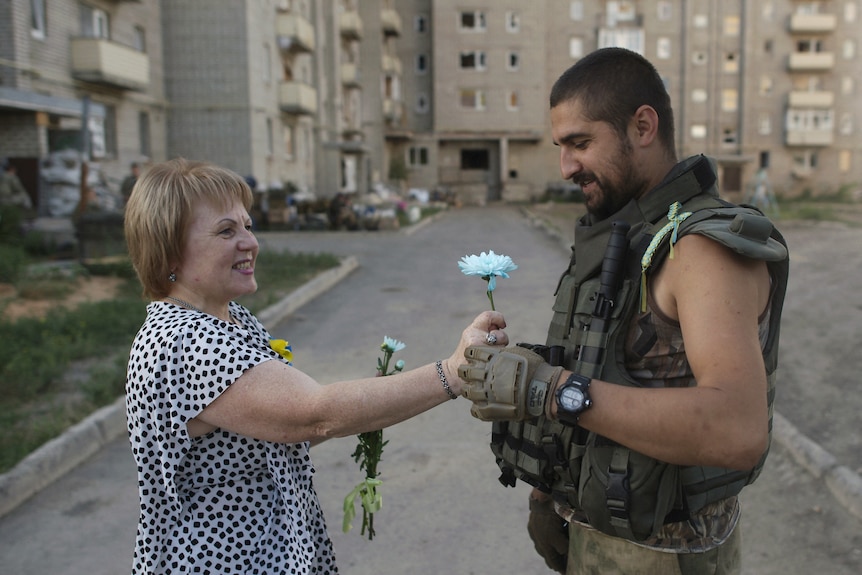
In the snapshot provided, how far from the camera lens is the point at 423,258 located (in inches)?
696

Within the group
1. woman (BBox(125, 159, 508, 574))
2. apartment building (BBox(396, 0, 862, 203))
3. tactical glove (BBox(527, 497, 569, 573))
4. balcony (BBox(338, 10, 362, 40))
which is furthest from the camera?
apartment building (BBox(396, 0, 862, 203))

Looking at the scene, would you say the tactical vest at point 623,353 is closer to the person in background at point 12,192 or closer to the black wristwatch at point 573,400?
the black wristwatch at point 573,400

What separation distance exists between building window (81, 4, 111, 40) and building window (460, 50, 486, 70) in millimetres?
32456

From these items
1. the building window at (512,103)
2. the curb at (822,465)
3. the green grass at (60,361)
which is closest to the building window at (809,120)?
the building window at (512,103)

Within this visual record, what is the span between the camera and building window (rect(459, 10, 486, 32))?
53125 millimetres

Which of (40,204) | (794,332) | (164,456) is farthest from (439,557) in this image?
(40,204)

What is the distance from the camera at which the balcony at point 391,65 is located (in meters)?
50.9

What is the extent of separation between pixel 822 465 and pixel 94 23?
2442cm

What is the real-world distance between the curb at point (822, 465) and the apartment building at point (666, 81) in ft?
153

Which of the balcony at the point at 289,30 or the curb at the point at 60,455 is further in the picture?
the balcony at the point at 289,30

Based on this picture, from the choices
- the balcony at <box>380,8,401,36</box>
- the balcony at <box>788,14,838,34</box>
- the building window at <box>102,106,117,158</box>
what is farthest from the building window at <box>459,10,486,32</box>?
the building window at <box>102,106,117,158</box>

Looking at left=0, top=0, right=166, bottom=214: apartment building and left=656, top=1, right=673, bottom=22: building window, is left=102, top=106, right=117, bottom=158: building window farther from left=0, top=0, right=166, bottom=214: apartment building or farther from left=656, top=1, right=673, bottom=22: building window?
left=656, top=1, right=673, bottom=22: building window

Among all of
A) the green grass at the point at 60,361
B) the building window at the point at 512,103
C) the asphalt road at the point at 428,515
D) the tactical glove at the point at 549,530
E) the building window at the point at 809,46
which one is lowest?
the asphalt road at the point at 428,515

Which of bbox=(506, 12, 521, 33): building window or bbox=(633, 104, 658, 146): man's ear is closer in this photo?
bbox=(633, 104, 658, 146): man's ear
